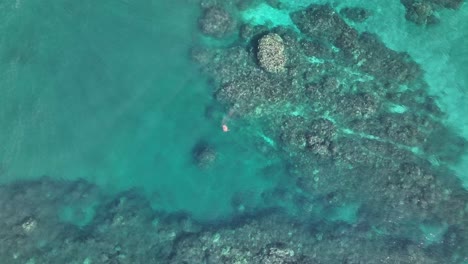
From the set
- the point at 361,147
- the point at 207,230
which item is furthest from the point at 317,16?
the point at 207,230

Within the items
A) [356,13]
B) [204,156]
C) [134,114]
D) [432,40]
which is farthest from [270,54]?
[432,40]

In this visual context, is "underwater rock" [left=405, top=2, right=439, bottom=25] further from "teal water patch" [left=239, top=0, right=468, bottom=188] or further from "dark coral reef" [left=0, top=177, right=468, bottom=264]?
"dark coral reef" [left=0, top=177, right=468, bottom=264]

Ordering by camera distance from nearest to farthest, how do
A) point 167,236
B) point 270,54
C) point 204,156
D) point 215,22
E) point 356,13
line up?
point 167,236 < point 204,156 < point 270,54 < point 215,22 < point 356,13

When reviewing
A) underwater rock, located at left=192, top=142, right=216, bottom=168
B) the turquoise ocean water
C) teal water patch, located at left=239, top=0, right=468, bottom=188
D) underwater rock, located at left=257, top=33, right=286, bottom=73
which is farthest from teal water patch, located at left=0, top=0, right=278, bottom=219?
teal water patch, located at left=239, top=0, right=468, bottom=188

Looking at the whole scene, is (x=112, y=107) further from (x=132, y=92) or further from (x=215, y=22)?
(x=215, y=22)

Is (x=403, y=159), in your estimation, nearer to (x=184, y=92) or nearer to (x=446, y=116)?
(x=446, y=116)

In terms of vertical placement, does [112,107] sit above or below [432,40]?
below

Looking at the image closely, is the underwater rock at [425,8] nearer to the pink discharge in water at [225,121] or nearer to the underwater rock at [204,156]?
the pink discharge in water at [225,121]
